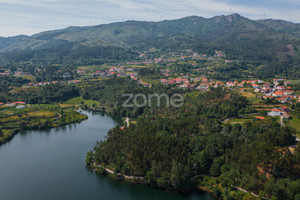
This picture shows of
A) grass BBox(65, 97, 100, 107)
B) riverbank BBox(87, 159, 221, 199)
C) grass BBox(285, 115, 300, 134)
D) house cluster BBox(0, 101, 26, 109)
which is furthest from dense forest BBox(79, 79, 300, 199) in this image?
house cluster BBox(0, 101, 26, 109)

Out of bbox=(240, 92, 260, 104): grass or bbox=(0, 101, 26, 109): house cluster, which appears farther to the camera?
bbox=(0, 101, 26, 109): house cluster

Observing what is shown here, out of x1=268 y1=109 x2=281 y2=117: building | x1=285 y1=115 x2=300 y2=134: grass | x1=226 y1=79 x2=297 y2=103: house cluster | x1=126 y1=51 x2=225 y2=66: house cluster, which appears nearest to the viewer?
x1=285 y1=115 x2=300 y2=134: grass

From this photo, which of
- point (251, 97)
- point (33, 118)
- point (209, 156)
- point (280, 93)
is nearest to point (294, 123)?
point (251, 97)

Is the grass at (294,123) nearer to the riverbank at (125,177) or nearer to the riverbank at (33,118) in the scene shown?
the riverbank at (125,177)

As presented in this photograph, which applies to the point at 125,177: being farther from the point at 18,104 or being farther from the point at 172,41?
the point at 172,41

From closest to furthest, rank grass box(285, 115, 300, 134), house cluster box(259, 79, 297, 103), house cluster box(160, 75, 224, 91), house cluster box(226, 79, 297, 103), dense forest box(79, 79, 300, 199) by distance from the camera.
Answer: dense forest box(79, 79, 300, 199)
grass box(285, 115, 300, 134)
house cluster box(259, 79, 297, 103)
house cluster box(226, 79, 297, 103)
house cluster box(160, 75, 224, 91)

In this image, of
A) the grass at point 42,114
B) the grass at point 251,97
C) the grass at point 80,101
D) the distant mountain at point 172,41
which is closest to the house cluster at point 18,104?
the grass at point 42,114

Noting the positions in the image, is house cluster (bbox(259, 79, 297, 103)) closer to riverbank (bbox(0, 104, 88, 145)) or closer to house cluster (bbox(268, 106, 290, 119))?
house cluster (bbox(268, 106, 290, 119))

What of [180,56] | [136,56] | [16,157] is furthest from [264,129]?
[136,56]
